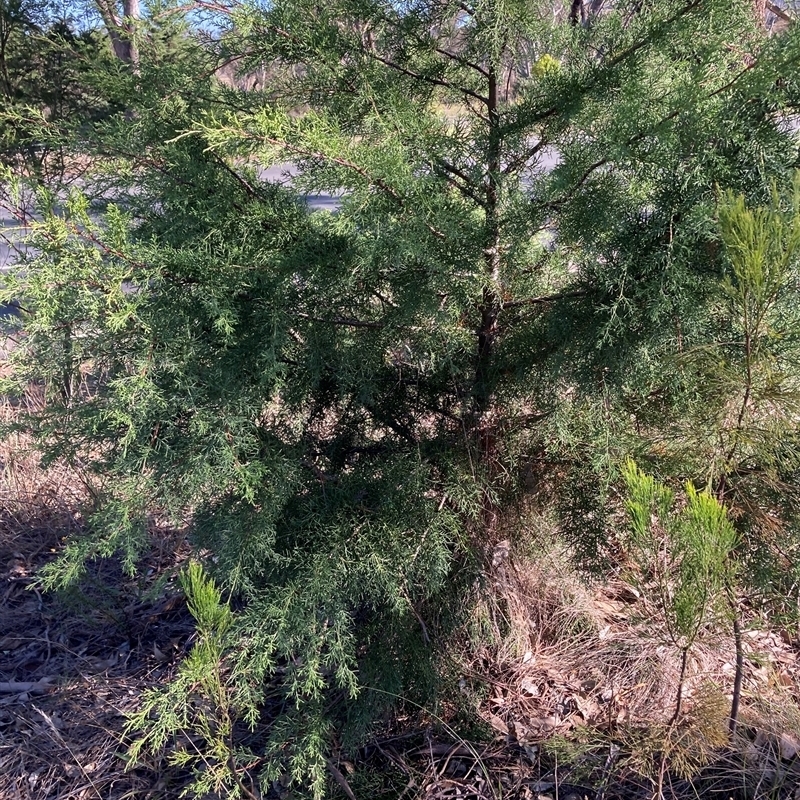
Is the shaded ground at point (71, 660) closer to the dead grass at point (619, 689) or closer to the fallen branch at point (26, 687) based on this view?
the fallen branch at point (26, 687)

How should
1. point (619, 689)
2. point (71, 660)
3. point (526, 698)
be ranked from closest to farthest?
1. point (619, 689)
2. point (526, 698)
3. point (71, 660)

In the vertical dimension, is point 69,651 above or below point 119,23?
below

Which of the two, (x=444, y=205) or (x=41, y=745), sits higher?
(x=444, y=205)

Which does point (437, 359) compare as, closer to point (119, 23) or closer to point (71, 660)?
point (119, 23)

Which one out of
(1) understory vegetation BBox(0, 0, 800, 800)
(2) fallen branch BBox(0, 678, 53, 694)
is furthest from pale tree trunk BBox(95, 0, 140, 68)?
(2) fallen branch BBox(0, 678, 53, 694)

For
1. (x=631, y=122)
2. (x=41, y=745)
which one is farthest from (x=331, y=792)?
(x=631, y=122)

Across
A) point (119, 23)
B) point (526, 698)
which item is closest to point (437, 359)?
point (526, 698)

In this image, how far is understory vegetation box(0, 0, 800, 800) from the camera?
6.56 ft

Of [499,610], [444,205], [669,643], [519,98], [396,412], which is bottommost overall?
[499,610]

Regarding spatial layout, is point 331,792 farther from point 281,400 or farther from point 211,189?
point 211,189

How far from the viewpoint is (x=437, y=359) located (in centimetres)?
261

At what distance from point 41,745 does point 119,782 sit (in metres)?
0.45

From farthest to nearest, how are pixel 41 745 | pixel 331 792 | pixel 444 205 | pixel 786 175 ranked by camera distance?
pixel 41 745 < pixel 331 792 < pixel 444 205 < pixel 786 175

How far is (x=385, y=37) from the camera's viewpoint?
243 centimetres
